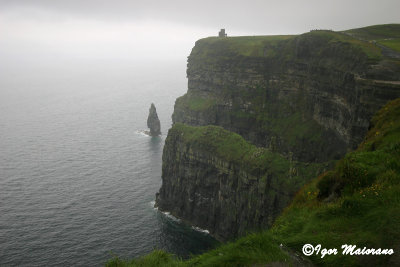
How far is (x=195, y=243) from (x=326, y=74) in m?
56.6

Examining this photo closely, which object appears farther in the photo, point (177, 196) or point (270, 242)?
point (177, 196)

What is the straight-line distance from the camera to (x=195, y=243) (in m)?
82.9

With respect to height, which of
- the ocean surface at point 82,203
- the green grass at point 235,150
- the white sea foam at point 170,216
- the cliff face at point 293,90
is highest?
the cliff face at point 293,90

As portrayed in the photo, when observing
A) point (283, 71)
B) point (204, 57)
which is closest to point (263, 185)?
point (283, 71)

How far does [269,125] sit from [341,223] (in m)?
108

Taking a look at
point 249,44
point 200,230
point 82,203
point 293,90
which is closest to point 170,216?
point 200,230

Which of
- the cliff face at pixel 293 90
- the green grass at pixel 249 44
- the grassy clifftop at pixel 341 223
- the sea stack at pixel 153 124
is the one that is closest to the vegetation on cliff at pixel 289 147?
the grassy clifftop at pixel 341 223

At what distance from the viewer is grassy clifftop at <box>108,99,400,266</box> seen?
16.2m

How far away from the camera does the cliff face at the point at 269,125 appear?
2859 inches

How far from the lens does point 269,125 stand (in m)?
124

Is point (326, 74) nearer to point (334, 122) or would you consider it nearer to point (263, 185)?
point (334, 122)

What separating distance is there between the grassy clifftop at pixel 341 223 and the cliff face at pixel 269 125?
154ft

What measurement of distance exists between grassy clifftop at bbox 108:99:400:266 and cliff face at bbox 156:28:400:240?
46956mm

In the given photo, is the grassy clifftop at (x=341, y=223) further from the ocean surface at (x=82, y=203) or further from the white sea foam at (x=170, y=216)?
the white sea foam at (x=170, y=216)
